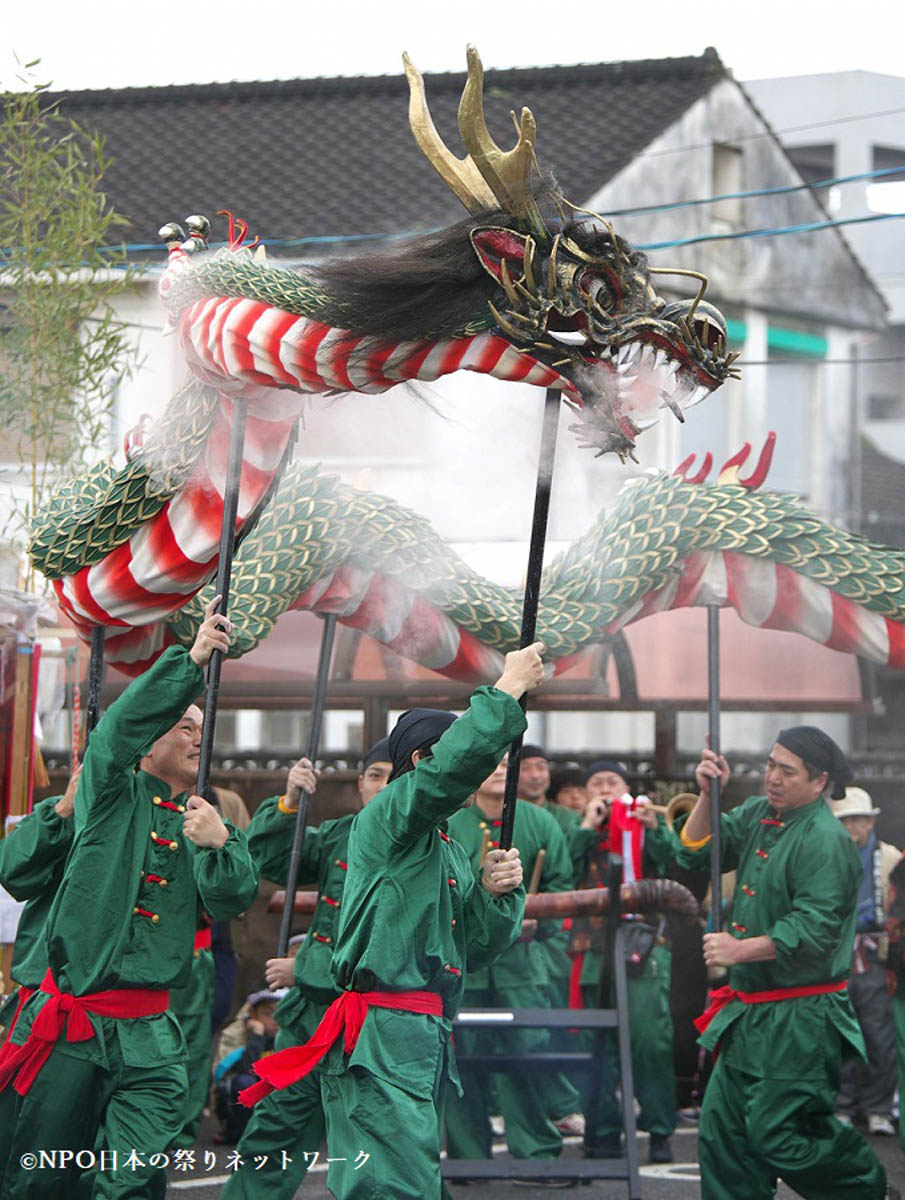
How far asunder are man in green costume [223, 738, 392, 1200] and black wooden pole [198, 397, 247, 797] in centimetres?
100

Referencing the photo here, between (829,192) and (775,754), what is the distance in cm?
1536

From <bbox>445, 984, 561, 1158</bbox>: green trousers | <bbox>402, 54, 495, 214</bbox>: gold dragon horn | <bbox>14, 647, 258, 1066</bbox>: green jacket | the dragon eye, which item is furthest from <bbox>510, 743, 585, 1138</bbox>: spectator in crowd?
<bbox>402, 54, 495, 214</bbox>: gold dragon horn

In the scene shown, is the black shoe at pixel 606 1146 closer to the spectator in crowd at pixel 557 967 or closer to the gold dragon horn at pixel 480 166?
the spectator in crowd at pixel 557 967

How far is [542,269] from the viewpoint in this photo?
396 cm

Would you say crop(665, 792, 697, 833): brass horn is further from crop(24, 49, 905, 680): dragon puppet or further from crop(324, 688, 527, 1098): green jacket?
crop(324, 688, 527, 1098): green jacket

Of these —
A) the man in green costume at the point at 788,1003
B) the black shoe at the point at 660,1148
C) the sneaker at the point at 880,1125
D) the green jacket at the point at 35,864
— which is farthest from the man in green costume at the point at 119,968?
the sneaker at the point at 880,1125

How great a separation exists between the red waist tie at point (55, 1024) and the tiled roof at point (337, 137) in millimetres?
10620

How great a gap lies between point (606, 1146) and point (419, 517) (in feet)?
Answer: 8.80

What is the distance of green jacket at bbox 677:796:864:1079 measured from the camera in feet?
17.4

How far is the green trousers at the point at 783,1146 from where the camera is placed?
5152 mm

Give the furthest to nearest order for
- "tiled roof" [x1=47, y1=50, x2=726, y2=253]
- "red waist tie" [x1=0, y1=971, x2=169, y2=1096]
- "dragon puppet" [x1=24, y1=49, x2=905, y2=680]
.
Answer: "tiled roof" [x1=47, y1=50, x2=726, y2=253], "red waist tie" [x1=0, y1=971, x2=169, y2=1096], "dragon puppet" [x1=24, y1=49, x2=905, y2=680]

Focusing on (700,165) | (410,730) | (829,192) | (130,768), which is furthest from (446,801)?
(829,192)

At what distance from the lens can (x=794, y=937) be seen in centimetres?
533

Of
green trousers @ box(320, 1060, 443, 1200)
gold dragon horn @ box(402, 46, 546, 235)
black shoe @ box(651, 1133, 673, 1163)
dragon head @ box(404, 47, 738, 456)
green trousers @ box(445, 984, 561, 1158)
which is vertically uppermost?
gold dragon horn @ box(402, 46, 546, 235)
